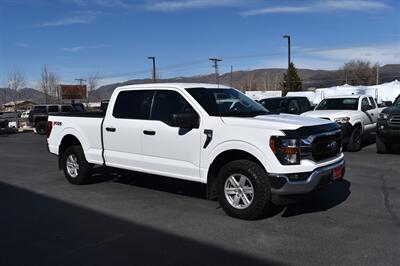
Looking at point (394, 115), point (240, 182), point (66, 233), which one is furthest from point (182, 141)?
point (394, 115)

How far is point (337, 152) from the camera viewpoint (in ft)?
21.8

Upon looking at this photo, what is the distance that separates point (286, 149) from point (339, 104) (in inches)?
398

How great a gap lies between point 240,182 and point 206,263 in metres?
1.71

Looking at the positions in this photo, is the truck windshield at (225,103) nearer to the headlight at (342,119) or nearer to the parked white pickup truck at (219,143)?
the parked white pickup truck at (219,143)

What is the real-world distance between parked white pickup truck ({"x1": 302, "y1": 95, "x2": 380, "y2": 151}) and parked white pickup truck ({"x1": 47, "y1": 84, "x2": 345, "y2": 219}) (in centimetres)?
684

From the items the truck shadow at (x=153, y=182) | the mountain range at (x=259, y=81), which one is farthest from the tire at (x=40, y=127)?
the mountain range at (x=259, y=81)

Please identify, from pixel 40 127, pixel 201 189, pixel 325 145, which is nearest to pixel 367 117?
pixel 201 189

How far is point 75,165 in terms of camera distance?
29.2 ft

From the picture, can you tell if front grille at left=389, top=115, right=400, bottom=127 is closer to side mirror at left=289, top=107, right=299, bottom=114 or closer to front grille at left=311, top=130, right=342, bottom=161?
side mirror at left=289, top=107, right=299, bottom=114

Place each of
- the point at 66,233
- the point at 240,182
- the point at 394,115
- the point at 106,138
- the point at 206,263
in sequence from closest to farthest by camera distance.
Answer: the point at 206,263
the point at 66,233
the point at 240,182
the point at 106,138
the point at 394,115

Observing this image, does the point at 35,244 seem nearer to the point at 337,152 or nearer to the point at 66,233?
the point at 66,233

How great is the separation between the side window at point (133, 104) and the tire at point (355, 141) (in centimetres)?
799

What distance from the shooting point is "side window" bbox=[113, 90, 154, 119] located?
752 cm

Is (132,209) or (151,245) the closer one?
(151,245)
